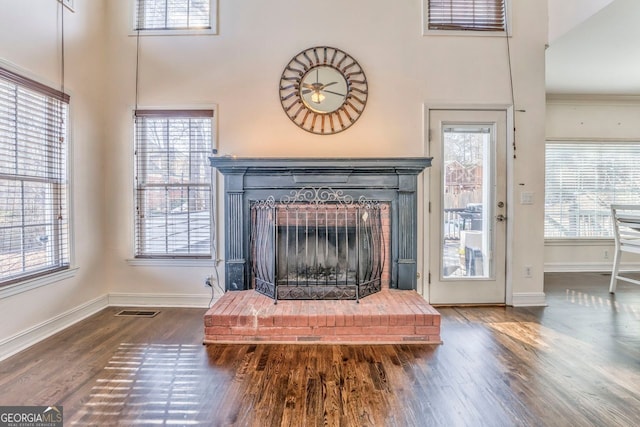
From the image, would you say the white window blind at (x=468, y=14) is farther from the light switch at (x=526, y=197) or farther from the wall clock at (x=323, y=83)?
the light switch at (x=526, y=197)

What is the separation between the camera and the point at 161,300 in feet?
10.8

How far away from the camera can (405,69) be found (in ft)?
10.6

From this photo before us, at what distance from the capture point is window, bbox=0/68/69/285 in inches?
89.1

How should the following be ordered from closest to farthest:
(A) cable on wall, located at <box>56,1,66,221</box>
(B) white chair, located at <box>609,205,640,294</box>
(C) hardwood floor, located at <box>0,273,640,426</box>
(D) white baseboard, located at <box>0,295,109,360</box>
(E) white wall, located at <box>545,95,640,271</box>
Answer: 1. (C) hardwood floor, located at <box>0,273,640,426</box>
2. (D) white baseboard, located at <box>0,295,109,360</box>
3. (A) cable on wall, located at <box>56,1,66,221</box>
4. (B) white chair, located at <box>609,205,640,294</box>
5. (E) white wall, located at <box>545,95,640,271</box>

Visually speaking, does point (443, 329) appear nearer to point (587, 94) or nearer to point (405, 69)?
point (405, 69)

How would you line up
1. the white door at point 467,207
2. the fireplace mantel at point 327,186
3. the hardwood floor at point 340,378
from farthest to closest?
the white door at point 467,207, the fireplace mantel at point 327,186, the hardwood floor at point 340,378

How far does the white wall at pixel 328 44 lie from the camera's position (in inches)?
127

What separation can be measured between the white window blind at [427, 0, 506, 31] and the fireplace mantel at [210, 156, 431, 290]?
1597mm

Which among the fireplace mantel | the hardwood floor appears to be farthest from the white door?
the hardwood floor

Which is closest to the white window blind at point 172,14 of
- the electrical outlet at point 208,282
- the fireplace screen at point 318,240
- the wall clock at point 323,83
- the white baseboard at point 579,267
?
the wall clock at point 323,83

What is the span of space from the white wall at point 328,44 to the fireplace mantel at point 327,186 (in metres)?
0.31

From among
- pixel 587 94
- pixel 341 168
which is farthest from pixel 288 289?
pixel 587 94

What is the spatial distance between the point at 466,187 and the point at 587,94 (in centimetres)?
312

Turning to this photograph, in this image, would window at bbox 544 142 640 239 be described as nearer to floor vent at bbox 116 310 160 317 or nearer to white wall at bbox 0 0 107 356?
floor vent at bbox 116 310 160 317
